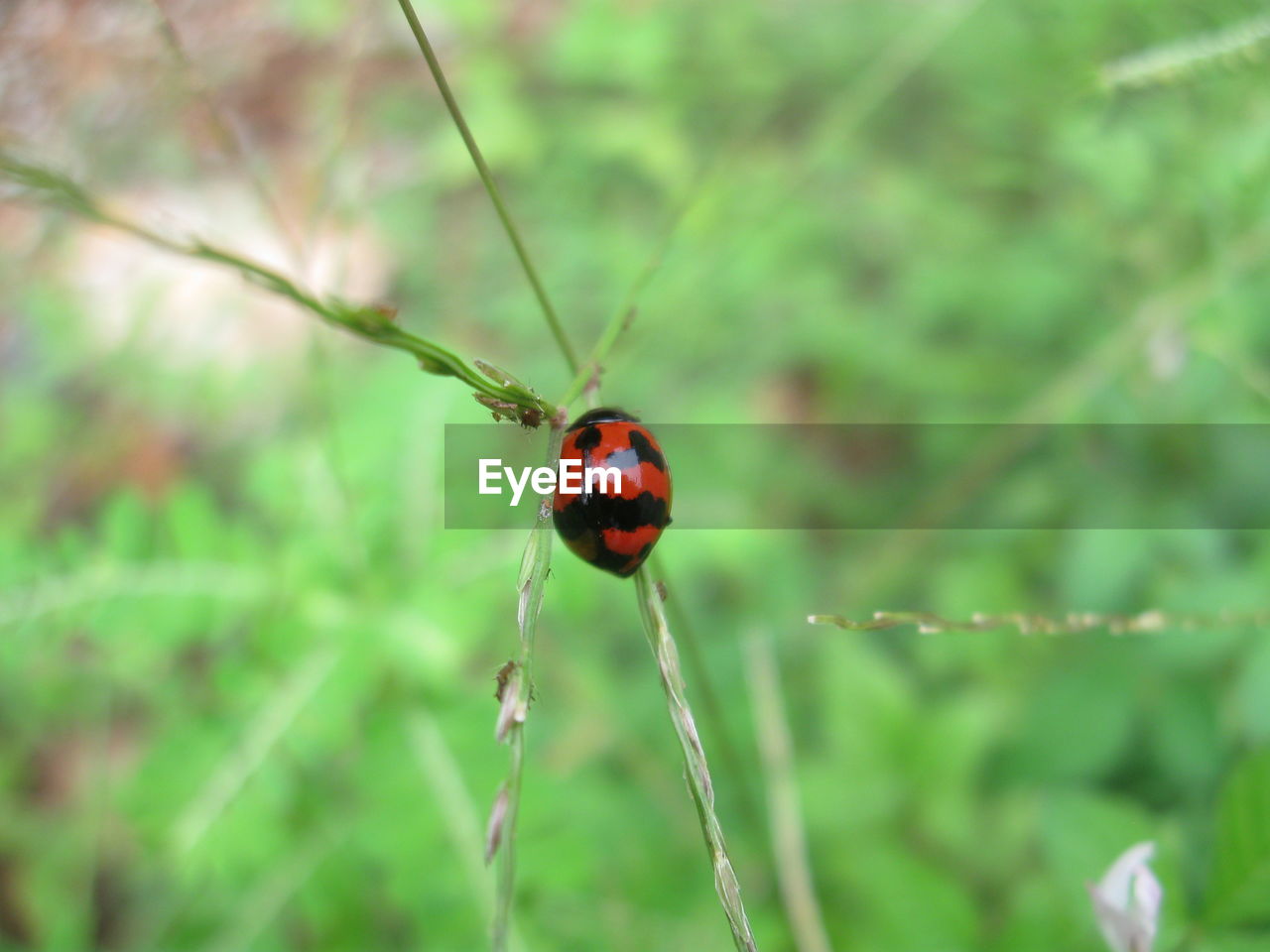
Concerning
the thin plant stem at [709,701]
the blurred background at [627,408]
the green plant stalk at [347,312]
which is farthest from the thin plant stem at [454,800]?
the green plant stalk at [347,312]

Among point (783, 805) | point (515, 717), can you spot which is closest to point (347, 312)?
point (515, 717)

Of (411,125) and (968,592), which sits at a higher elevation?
(411,125)

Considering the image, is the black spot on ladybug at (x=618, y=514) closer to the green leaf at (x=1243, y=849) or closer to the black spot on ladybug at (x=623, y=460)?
the black spot on ladybug at (x=623, y=460)

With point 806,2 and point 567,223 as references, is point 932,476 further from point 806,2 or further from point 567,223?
point 806,2

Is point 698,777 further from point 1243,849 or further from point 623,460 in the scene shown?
point 1243,849

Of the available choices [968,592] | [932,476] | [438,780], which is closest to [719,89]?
[932,476]

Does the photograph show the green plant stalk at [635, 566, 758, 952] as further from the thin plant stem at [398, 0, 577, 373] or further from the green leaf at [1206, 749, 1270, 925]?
the green leaf at [1206, 749, 1270, 925]
